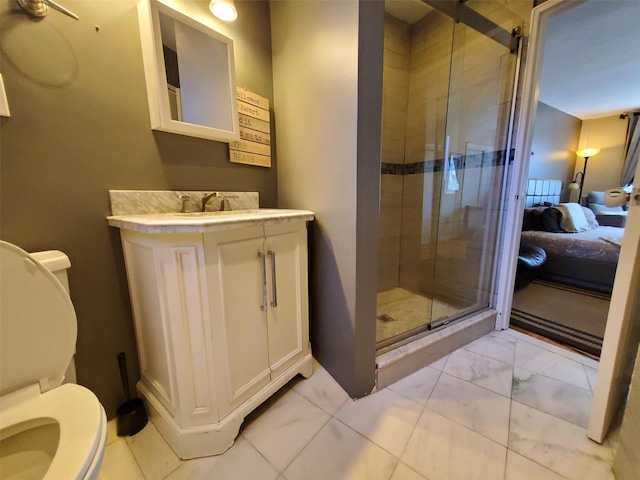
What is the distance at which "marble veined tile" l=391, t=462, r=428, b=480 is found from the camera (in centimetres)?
83

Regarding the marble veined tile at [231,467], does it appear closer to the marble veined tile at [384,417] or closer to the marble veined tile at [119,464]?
the marble veined tile at [119,464]

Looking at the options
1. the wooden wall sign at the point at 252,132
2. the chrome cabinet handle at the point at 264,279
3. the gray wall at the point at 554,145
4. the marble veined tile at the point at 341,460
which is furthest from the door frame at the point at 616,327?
the gray wall at the point at 554,145

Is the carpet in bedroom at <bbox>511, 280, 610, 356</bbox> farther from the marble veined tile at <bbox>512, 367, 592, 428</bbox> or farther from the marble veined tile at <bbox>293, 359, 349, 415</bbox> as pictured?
the marble veined tile at <bbox>293, 359, 349, 415</bbox>

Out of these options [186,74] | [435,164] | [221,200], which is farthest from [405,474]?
[435,164]

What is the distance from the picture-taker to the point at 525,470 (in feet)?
2.81

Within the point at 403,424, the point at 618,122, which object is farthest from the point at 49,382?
the point at 618,122

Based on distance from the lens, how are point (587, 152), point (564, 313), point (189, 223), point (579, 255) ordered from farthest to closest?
1. point (587, 152)
2. point (579, 255)
3. point (564, 313)
4. point (189, 223)

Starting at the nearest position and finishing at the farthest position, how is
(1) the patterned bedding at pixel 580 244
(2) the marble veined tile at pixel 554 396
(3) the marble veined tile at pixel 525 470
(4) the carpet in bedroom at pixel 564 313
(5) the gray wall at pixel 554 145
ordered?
(3) the marble veined tile at pixel 525 470 → (2) the marble veined tile at pixel 554 396 → (4) the carpet in bedroom at pixel 564 313 → (1) the patterned bedding at pixel 580 244 → (5) the gray wall at pixel 554 145

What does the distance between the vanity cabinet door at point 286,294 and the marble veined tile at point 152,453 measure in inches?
17.6

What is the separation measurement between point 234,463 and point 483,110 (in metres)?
2.47

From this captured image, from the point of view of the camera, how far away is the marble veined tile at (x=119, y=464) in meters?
0.85

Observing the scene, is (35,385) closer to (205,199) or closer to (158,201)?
(158,201)

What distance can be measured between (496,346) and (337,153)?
160 centimetres

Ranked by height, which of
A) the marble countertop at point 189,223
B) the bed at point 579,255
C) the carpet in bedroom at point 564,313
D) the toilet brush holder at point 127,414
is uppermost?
the marble countertop at point 189,223
